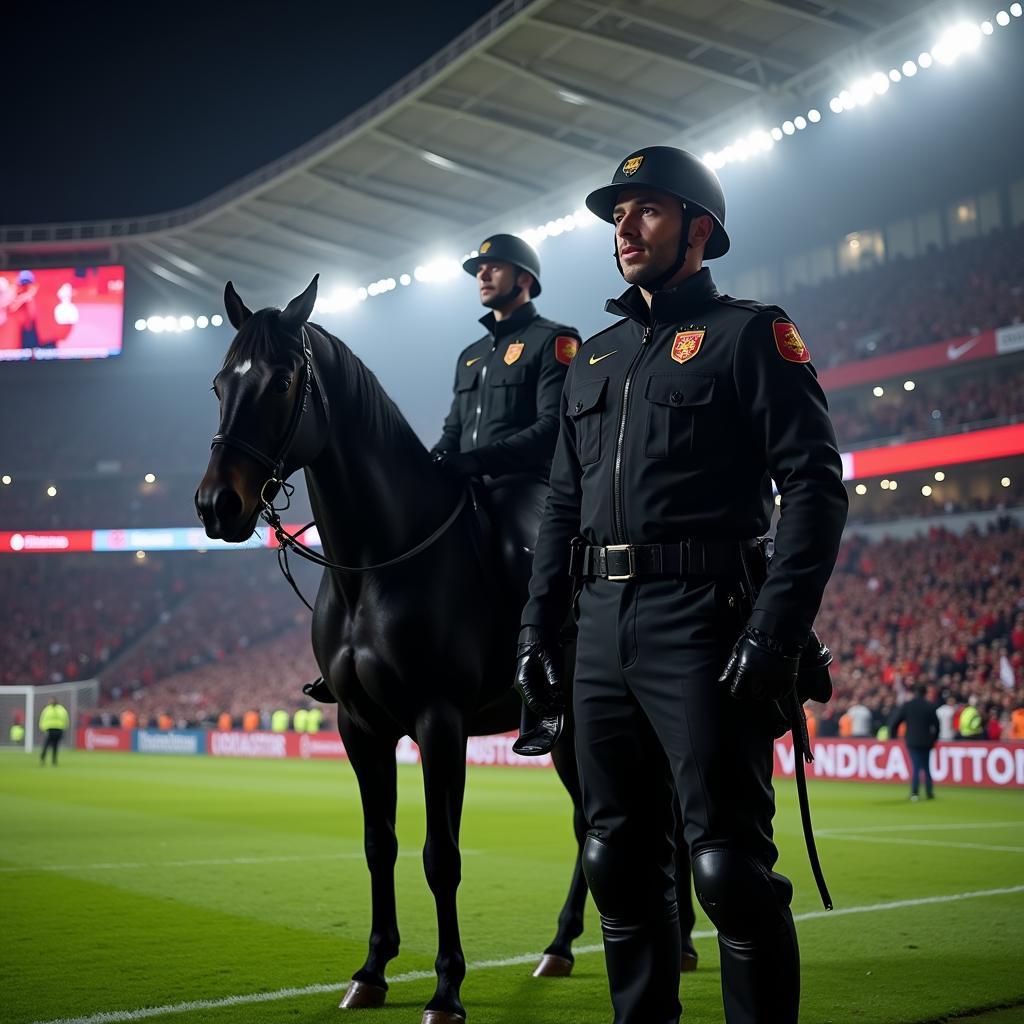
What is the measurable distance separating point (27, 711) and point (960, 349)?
2907 centimetres

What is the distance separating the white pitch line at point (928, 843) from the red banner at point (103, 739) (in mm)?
28972

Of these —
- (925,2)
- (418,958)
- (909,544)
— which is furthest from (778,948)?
(909,544)

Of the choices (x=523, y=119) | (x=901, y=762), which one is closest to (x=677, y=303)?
(x=901, y=762)

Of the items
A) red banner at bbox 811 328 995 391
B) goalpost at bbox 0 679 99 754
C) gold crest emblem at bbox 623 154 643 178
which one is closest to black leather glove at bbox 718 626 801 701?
gold crest emblem at bbox 623 154 643 178


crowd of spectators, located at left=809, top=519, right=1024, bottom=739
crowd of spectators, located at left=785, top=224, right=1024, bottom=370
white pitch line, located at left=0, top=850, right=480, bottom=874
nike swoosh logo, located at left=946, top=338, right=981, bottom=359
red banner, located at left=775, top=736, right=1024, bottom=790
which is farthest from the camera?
crowd of spectators, located at left=785, top=224, right=1024, bottom=370

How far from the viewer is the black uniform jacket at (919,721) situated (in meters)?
16.6

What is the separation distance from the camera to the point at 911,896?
8312mm

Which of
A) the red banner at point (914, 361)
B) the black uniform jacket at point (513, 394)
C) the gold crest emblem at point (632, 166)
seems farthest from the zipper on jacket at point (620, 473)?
the red banner at point (914, 361)

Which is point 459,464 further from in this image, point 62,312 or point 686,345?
point 62,312

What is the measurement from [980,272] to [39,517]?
120 ft

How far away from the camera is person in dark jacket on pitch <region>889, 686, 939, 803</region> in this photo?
54.5 ft

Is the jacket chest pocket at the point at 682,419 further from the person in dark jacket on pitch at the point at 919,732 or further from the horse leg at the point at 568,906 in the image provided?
the person in dark jacket on pitch at the point at 919,732

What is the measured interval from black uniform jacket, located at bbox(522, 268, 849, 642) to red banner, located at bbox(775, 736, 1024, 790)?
16.4 meters

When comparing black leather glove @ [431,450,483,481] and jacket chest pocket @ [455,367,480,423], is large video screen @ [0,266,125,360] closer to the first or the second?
jacket chest pocket @ [455,367,480,423]
